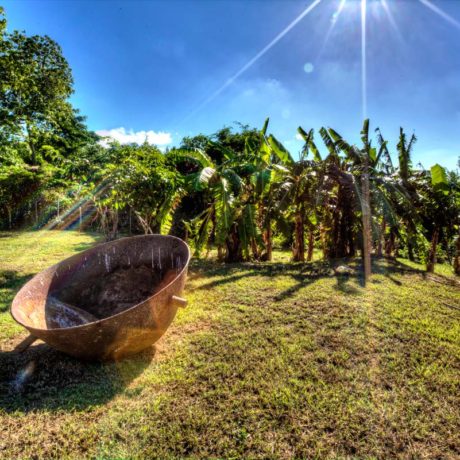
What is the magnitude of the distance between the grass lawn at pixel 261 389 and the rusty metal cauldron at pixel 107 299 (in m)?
0.40

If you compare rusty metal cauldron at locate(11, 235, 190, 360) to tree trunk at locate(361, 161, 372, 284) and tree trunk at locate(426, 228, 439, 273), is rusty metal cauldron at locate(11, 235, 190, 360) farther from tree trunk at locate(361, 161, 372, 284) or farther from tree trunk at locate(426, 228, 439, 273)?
tree trunk at locate(426, 228, 439, 273)

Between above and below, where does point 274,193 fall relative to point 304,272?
above

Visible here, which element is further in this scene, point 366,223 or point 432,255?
point 432,255

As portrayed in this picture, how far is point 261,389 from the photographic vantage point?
103 inches

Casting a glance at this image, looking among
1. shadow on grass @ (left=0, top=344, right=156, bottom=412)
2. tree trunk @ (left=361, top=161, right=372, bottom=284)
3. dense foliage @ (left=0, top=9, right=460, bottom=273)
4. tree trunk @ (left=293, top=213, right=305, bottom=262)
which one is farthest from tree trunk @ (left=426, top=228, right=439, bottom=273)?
shadow on grass @ (left=0, top=344, right=156, bottom=412)

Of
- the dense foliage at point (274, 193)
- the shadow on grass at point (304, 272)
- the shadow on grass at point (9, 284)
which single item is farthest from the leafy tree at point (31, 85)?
the shadow on grass at point (304, 272)

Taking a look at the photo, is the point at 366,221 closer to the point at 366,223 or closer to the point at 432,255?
the point at 366,223

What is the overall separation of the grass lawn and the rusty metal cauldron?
0.40m

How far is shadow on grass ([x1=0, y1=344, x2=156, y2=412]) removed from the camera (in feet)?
8.20

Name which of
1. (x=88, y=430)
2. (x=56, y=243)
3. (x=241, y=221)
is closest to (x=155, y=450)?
(x=88, y=430)

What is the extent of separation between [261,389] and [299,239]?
19.6 feet

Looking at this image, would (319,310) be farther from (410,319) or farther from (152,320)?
(152,320)

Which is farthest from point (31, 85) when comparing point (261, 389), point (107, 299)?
point (261, 389)

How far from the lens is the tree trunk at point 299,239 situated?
25.8 feet
